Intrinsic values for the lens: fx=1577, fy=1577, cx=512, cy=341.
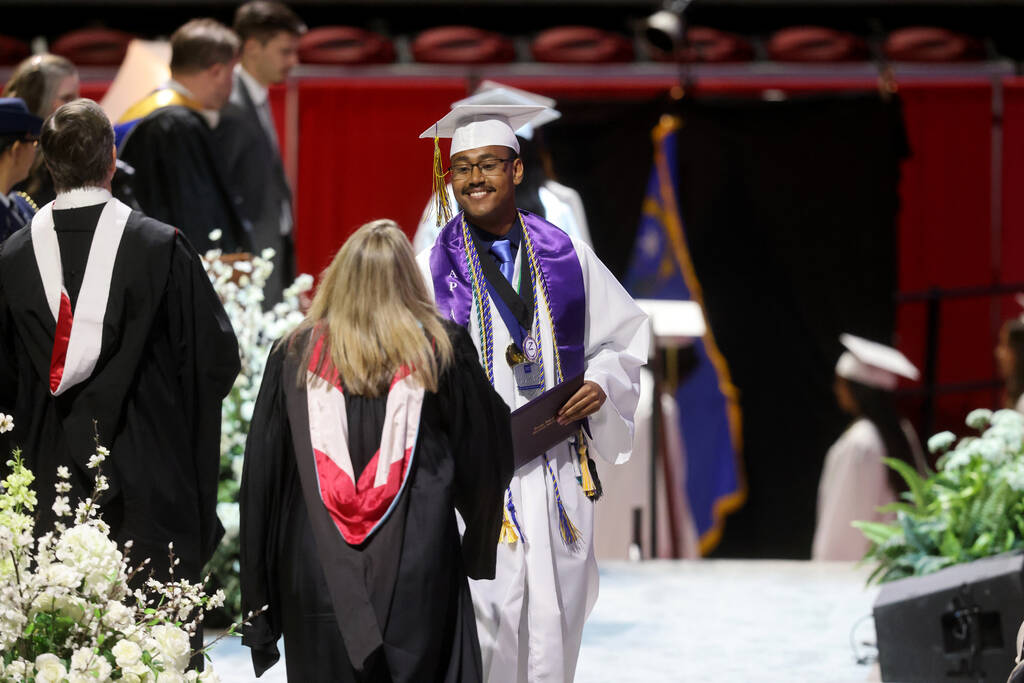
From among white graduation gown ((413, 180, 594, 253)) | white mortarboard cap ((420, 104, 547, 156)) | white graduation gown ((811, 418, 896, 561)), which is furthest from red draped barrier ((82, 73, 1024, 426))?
white mortarboard cap ((420, 104, 547, 156))

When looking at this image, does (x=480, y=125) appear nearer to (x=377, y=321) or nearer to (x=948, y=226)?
(x=377, y=321)

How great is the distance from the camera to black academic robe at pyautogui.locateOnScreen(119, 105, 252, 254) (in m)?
6.23

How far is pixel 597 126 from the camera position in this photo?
9086 millimetres

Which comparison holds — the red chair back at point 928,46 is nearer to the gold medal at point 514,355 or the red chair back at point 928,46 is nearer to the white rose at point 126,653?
the gold medal at point 514,355

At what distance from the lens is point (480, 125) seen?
13.8 ft

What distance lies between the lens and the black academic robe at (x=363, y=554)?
3.32m

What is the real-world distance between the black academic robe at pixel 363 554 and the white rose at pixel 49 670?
55 centimetres

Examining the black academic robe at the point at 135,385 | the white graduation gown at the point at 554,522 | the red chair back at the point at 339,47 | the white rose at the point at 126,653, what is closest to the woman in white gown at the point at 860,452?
the red chair back at the point at 339,47

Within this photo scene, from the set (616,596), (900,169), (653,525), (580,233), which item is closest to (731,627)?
(616,596)

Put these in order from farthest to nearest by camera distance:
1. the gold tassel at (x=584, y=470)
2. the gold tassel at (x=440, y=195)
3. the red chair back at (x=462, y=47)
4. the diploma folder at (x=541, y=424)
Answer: the red chair back at (x=462, y=47), the gold tassel at (x=440, y=195), the gold tassel at (x=584, y=470), the diploma folder at (x=541, y=424)

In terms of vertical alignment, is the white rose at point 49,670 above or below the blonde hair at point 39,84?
below

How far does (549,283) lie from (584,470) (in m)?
0.50

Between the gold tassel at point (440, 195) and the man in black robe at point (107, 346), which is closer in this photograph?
the man in black robe at point (107, 346)

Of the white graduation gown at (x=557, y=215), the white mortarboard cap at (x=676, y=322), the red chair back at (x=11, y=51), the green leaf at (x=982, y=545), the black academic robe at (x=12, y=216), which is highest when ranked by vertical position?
the red chair back at (x=11, y=51)
